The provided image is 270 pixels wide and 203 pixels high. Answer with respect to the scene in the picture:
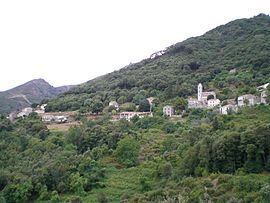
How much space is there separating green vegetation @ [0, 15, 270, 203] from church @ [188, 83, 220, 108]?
1.28 meters

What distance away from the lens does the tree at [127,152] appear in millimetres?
31545

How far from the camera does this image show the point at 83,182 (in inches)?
1095

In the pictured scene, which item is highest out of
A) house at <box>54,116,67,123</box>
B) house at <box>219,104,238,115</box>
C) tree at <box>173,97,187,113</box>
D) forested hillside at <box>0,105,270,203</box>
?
tree at <box>173,97,187,113</box>

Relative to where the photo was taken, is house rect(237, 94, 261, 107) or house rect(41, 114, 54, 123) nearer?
house rect(237, 94, 261, 107)

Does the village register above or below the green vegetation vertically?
above

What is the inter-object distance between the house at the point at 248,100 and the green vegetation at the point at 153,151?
2226 mm

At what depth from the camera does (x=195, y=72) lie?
62.1 metres

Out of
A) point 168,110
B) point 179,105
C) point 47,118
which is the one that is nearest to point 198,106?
point 179,105

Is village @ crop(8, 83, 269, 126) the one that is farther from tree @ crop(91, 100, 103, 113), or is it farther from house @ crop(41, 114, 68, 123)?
tree @ crop(91, 100, 103, 113)

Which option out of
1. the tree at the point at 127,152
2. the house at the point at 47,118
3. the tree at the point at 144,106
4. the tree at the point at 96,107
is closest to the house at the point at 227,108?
the tree at the point at 144,106

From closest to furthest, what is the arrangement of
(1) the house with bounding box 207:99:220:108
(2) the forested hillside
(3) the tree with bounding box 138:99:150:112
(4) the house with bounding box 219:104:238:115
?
(2) the forested hillside, (4) the house with bounding box 219:104:238:115, (1) the house with bounding box 207:99:220:108, (3) the tree with bounding box 138:99:150:112

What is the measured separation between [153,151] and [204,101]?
1716 cm

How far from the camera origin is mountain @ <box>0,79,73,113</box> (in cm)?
10715

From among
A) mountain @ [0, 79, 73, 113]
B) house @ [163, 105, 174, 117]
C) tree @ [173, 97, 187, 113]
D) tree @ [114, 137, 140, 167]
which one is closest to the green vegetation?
tree @ [114, 137, 140, 167]
